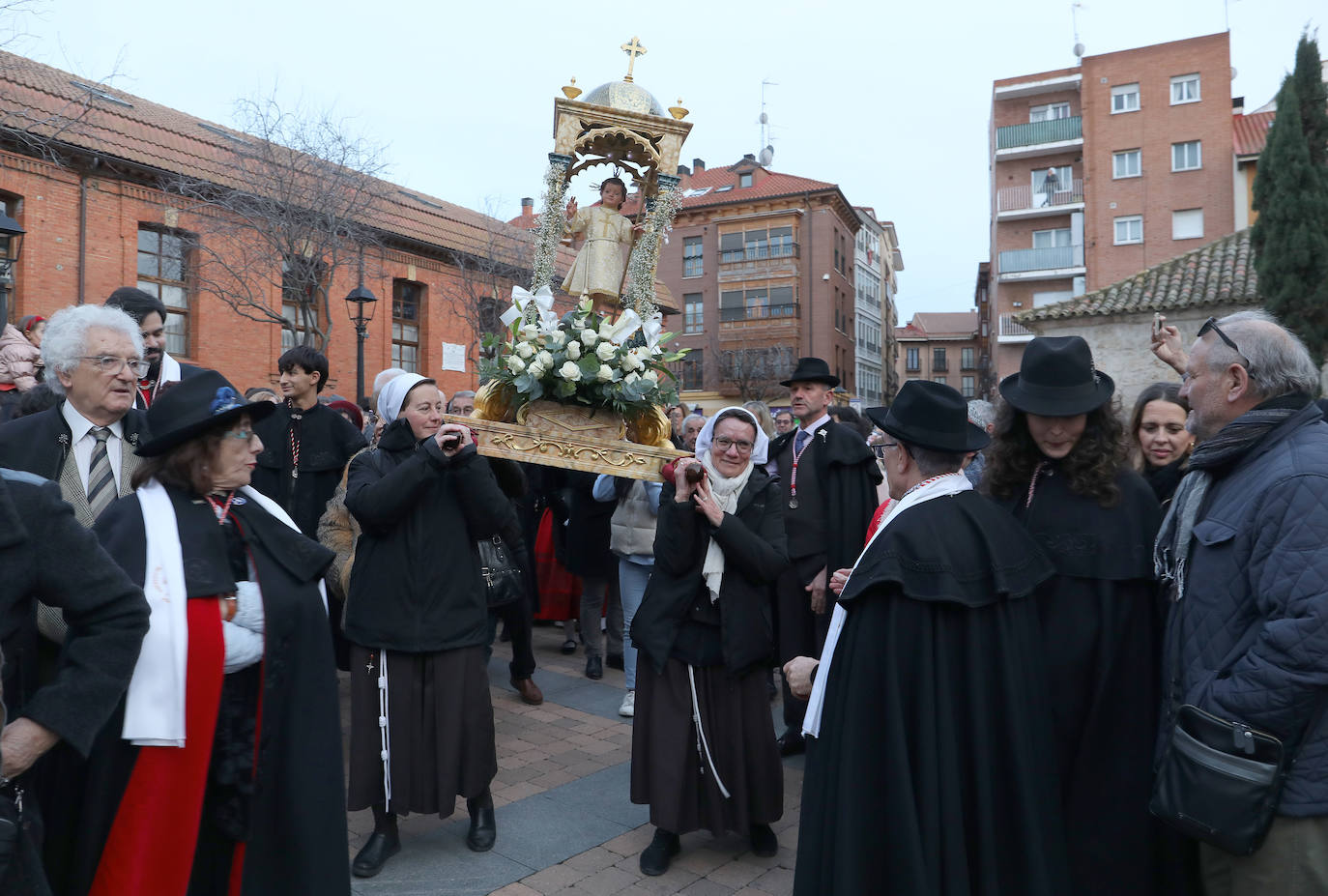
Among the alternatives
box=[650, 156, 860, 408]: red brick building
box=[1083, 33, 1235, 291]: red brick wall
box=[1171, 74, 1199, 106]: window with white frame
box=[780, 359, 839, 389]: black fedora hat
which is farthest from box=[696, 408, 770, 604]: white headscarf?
box=[650, 156, 860, 408]: red brick building

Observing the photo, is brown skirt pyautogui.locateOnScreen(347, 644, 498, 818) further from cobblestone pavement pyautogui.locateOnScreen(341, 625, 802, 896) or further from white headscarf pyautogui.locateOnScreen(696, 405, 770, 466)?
white headscarf pyautogui.locateOnScreen(696, 405, 770, 466)

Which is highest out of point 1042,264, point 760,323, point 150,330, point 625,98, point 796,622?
point 1042,264

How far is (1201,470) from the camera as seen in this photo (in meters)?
2.75

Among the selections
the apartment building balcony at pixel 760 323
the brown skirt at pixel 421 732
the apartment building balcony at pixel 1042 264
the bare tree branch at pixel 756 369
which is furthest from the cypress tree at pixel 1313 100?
the apartment building balcony at pixel 760 323

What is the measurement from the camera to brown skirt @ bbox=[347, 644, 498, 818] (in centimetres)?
378

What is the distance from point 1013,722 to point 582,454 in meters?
2.42

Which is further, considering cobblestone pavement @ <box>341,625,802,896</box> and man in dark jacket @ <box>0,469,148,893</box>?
cobblestone pavement @ <box>341,625,802,896</box>

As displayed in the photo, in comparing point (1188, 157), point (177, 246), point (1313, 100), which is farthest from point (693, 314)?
point (1313, 100)

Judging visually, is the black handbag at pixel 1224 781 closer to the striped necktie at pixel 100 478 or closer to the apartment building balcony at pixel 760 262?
the striped necktie at pixel 100 478

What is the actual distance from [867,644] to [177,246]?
906 inches

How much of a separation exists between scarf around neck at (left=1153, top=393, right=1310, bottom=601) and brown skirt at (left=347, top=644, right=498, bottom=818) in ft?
9.12

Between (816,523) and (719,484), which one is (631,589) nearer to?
(816,523)

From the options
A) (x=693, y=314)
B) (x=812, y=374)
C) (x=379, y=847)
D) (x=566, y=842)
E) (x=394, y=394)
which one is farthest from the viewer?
(x=693, y=314)

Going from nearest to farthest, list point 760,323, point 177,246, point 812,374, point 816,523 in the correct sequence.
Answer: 1. point 816,523
2. point 812,374
3. point 177,246
4. point 760,323
